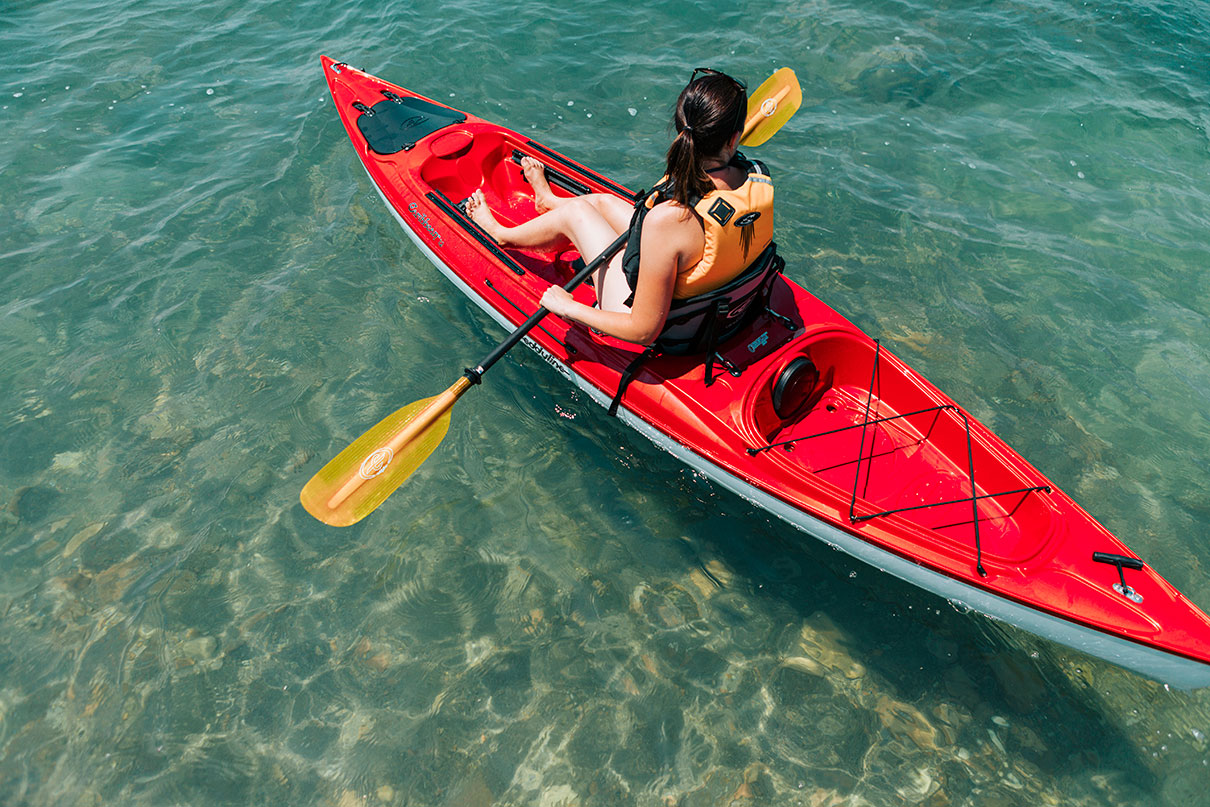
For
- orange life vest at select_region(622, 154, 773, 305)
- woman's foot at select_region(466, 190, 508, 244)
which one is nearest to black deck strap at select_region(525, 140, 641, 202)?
woman's foot at select_region(466, 190, 508, 244)

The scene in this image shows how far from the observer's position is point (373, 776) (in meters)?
3.89

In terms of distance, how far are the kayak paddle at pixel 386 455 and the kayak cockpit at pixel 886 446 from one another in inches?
63.3

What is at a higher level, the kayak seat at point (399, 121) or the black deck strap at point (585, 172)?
the kayak seat at point (399, 121)

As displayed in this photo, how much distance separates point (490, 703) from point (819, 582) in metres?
2.30

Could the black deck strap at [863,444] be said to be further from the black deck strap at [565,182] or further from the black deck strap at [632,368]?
the black deck strap at [565,182]

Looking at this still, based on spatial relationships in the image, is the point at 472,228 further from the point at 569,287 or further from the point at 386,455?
the point at 386,455

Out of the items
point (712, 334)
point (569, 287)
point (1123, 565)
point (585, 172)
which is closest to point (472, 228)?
point (585, 172)

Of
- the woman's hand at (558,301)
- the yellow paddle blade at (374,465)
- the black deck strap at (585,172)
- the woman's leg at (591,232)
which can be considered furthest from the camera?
the black deck strap at (585,172)

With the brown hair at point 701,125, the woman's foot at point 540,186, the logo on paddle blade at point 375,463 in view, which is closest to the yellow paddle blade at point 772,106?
the woman's foot at point 540,186

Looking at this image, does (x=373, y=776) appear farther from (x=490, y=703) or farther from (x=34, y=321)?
(x=34, y=321)

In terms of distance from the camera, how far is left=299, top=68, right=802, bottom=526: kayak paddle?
14.4ft

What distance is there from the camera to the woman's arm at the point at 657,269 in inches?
143

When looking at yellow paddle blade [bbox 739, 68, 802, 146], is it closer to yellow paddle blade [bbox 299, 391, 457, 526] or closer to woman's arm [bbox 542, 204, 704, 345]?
woman's arm [bbox 542, 204, 704, 345]

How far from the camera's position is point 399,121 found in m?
6.75
